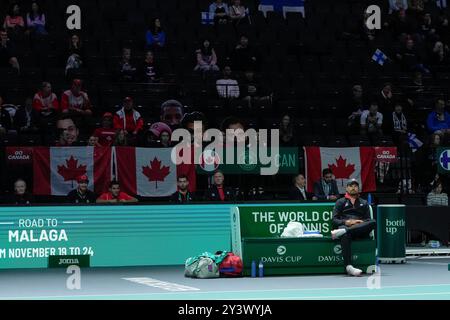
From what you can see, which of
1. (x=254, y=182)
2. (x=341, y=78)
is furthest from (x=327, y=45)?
(x=254, y=182)

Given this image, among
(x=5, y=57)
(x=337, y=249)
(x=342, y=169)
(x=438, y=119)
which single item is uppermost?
(x=5, y=57)

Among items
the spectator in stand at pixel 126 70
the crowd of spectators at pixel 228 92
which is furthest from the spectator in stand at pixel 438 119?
the spectator in stand at pixel 126 70

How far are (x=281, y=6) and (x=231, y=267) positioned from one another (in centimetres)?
1384

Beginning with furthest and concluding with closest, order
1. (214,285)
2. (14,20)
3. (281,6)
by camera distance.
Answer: (281,6) < (14,20) < (214,285)

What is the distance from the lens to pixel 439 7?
96.9 ft

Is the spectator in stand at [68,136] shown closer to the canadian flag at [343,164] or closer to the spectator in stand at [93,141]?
the spectator in stand at [93,141]

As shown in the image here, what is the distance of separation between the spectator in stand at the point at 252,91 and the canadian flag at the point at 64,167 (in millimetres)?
4937

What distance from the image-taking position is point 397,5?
28109 millimetres

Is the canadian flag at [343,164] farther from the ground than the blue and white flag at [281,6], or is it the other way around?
the blue and white flag at [281,6]

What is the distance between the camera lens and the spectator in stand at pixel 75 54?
2261cm

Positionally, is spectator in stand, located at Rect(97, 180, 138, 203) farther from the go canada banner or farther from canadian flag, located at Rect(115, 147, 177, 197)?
canadian flag, located at Rect(115, 147, 177, 197)

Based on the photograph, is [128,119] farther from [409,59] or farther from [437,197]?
[409,59]

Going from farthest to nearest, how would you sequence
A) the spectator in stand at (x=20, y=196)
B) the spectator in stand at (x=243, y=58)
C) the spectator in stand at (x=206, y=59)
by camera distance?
the spectator in stand at (x=243, y=58) → the spectator in stand at (x=206, y=59) → the spectator in stand at (x=20, y=196)

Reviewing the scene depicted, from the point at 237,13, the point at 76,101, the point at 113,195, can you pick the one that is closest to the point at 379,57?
the point at 237,13
